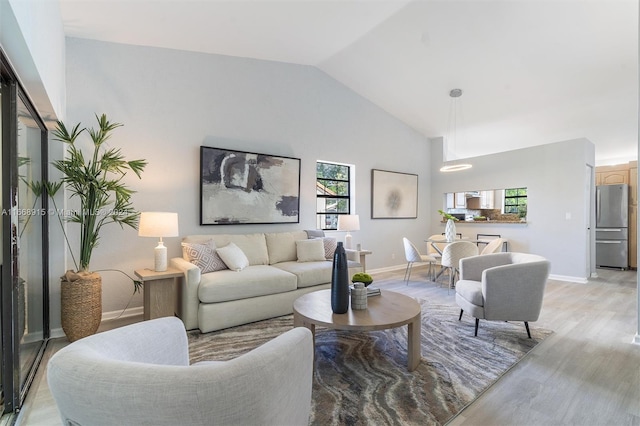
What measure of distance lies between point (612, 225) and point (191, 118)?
8062 mm

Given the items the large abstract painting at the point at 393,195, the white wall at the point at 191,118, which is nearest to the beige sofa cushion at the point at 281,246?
the white wall at the point at 191,118

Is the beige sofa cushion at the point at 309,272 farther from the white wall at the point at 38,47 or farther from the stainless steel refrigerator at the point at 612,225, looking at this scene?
the stainless steel refrigerator at the point at 612,225

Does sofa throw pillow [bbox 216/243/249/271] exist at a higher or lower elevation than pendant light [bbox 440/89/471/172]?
lower

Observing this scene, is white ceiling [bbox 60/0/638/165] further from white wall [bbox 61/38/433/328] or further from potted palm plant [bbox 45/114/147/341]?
potted palm plant [bbox 45/114/147/341]

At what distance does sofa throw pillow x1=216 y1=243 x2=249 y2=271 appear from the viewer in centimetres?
345

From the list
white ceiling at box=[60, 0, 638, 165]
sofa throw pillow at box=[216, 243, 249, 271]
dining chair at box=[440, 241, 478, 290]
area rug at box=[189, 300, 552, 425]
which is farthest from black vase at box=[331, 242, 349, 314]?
dining chair at box=[440, 241, 478, 290]

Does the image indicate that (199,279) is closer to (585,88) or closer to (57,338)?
(57,338)

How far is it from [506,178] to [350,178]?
3100 mm

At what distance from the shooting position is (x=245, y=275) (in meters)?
3.21

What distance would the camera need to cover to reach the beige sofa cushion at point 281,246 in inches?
163

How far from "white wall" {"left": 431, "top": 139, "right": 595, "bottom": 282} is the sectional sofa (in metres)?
3.59

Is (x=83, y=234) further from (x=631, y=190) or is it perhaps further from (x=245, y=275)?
(x=631, y=190)

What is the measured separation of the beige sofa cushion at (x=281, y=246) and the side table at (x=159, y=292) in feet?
4.35

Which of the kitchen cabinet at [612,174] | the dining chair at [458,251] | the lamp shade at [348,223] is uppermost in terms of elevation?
the kitchen cabinet at [612,174]
